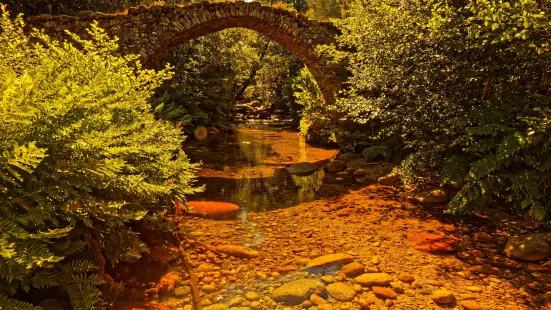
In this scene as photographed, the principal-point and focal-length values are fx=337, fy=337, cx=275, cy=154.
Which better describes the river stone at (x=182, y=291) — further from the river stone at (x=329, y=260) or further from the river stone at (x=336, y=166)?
the river stone at (x=336, y=166)

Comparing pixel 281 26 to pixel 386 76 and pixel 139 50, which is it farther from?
pixel 386 76

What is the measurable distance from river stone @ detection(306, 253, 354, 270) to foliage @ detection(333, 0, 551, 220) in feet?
7.28

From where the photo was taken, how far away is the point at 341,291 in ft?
11.5

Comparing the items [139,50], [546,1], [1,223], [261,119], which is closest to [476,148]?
[546,1]

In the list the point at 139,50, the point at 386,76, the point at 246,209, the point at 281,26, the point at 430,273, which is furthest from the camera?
Answer: the point at 281,26

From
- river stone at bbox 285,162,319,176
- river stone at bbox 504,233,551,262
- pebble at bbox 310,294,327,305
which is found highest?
river stone at bbox 285,162,319,176

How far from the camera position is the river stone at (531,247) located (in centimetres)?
408

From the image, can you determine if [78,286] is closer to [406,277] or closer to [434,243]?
[406,277]

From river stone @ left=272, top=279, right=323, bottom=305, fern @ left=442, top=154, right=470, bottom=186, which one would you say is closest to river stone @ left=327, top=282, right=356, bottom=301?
river stone @ left=272, top=279, right=323, bottom=305

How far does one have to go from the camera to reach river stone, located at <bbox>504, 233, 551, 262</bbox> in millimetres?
4078

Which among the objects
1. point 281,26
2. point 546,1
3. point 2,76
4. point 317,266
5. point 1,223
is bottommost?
point 317,266

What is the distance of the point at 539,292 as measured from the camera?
348 centimetres

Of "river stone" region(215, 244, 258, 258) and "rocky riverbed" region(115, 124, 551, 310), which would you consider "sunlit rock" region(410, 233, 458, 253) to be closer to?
"rocky riverbed" region(115, 124, 551, 310)

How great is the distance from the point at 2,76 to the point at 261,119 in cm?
2318
